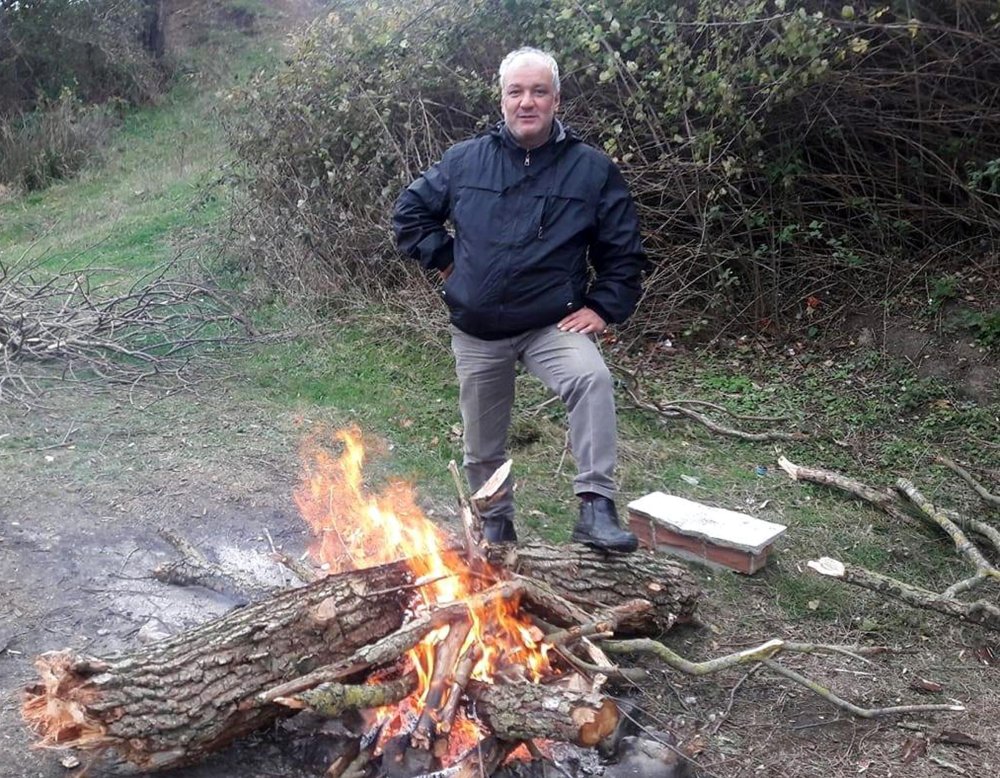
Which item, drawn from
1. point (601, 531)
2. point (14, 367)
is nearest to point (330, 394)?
point (14, 367)

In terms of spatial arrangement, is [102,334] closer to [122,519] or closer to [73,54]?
[122,519]

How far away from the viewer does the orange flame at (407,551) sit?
10.0 feet

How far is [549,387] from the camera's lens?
3.67 m

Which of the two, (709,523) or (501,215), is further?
(709,523)

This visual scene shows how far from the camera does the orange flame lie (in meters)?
3.05

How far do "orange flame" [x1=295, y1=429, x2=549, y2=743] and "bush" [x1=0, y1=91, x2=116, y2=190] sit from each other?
11.5 m

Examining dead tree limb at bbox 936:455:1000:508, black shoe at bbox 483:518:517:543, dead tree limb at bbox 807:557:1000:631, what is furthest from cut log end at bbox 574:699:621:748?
dead tree limb at bbox 936:455:1000:508

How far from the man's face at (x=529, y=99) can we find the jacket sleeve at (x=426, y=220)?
41cm

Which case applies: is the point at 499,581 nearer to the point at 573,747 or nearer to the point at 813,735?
the point at 573,747

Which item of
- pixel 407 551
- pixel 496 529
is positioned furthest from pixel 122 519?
pixel 496 529

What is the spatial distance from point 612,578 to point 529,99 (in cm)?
182

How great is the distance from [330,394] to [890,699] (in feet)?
13.5

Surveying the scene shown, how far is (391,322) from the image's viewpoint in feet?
24.5

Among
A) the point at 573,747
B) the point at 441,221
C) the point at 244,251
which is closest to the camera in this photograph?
the point at 573,747
